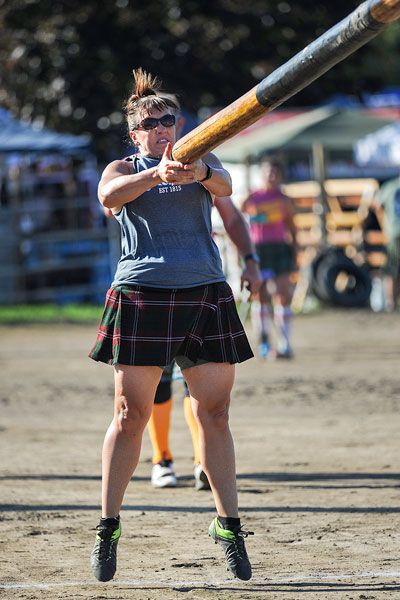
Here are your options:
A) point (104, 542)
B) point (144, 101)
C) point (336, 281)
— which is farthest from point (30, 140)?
point (104, 542)

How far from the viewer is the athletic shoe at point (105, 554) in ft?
16.7

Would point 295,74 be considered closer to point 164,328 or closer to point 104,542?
point 164,328

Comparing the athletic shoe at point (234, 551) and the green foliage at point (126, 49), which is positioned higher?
the green foliage at point (126, 49)

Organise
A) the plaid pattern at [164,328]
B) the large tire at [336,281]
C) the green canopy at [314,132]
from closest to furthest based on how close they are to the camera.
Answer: the plaid pattern at [164,328] → the large tire at [336,281] → the green canopy at [314,132]

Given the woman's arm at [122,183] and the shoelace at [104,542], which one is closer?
the woman's arm at [122,183]

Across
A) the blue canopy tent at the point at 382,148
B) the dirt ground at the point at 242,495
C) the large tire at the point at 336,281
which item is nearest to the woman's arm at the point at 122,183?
the dirt ground at the point at 242,495

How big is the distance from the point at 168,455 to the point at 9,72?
65.9ft

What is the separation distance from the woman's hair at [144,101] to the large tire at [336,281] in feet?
48.3

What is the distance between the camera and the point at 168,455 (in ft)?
24.0

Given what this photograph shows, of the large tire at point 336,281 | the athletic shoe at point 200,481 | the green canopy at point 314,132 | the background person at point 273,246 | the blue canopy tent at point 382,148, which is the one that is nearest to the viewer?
the athletic shoe at point 200,481

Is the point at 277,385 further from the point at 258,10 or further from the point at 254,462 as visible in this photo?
the point at 258,10

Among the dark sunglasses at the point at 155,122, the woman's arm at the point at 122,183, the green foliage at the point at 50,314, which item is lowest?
the green foliage at the point at 50,314

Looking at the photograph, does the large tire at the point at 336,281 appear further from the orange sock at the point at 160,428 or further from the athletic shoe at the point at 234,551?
the athletic shoe at the point at 234,551

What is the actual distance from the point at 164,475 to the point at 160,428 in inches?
10.3
